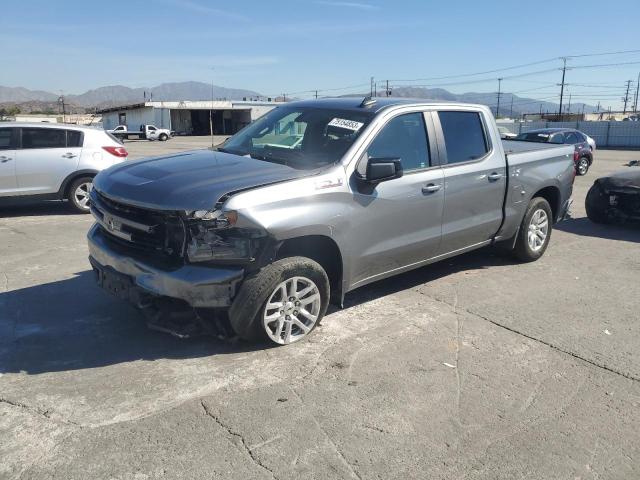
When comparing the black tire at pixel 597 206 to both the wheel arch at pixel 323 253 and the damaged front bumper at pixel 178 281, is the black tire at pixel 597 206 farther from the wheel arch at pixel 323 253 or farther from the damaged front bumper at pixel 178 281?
the damaged front bumper at pixel 178 281

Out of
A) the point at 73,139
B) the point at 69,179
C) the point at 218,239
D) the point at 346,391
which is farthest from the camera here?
the point at 73,139

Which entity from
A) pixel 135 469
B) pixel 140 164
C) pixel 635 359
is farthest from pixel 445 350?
pixel 140 164

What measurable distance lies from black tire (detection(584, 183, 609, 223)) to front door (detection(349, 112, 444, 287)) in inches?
215

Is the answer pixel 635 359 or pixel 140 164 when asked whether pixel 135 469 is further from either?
pixel 635 359

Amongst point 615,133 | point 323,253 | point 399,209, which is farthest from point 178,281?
point 615,133

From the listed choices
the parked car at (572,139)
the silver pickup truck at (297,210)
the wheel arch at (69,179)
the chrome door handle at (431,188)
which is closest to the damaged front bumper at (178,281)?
the silver pickup truck at (297,210)

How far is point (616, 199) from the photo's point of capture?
920 cm

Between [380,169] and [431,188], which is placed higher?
[380,169]

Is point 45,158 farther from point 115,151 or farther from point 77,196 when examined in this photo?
point 115,151

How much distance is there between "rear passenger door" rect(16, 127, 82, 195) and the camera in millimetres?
9055

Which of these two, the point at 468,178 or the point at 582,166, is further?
the point at 582,166

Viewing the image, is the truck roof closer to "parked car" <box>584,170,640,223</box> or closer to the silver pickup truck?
the silver pickup truck

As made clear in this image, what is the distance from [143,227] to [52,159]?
6330mm

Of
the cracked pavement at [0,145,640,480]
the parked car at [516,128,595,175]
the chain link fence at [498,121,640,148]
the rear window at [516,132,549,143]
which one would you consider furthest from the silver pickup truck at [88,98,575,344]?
the chain link fence at [498,121,640,148]
